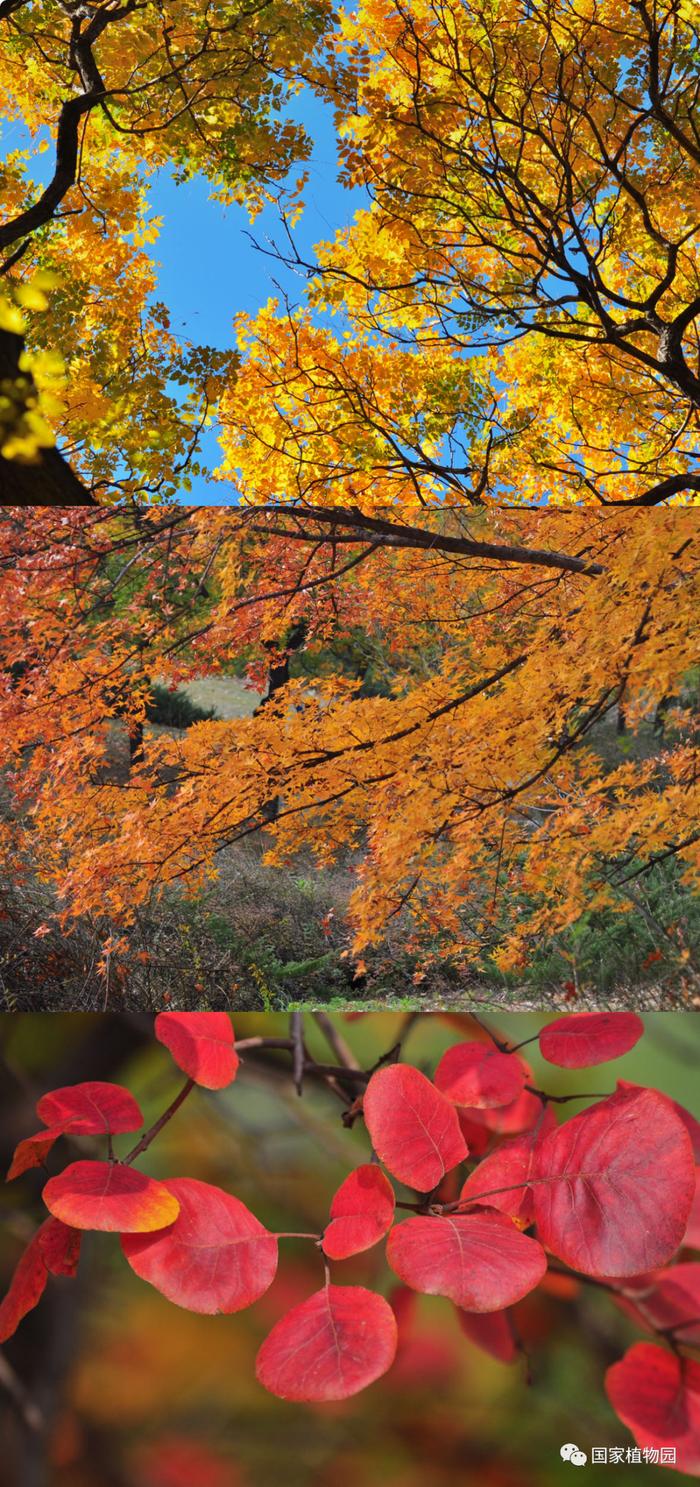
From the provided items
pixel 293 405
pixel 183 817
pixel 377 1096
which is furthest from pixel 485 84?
pixel 377 1096

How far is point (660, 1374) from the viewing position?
1095 millimetres

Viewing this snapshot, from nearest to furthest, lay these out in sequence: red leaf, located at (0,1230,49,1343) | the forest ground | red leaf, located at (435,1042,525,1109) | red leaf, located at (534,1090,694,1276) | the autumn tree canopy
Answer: red leaf, located at (534,1090,694,1276) → red leaf, located at (0,1230,49,1343) → red leaf, located at (435,1042,525,1109) → the forest ground → the autumn tree canopy

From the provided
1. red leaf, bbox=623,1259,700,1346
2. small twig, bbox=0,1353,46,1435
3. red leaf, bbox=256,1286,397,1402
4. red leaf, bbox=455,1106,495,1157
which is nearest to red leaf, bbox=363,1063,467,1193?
red leaf, bbox=455,1106,495,1157

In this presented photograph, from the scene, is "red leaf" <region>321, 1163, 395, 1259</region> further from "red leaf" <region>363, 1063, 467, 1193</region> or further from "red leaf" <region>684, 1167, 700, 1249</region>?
"red leaf" <region>684, 1167, 700, 1249</region>

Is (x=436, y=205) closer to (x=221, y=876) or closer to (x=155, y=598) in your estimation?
(x=155, y=598)

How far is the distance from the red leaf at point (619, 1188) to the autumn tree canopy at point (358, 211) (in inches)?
85.0

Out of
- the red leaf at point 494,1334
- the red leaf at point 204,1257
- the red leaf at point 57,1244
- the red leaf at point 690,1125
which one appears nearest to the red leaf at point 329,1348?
the red leaf at point 204,1257

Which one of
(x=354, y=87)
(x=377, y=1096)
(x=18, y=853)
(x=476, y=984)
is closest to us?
(x=377, y=1096)

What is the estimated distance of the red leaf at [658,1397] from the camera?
108 centimetres

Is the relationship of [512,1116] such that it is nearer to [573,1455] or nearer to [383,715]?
[573,1455]

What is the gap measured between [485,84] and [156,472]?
1589 mm

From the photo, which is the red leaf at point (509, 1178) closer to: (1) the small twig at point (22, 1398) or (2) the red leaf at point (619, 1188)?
(2) the red leaf at point (619, 1188)

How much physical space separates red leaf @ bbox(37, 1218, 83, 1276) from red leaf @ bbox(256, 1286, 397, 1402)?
0.26 metres

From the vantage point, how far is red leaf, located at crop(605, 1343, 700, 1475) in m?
1.08
